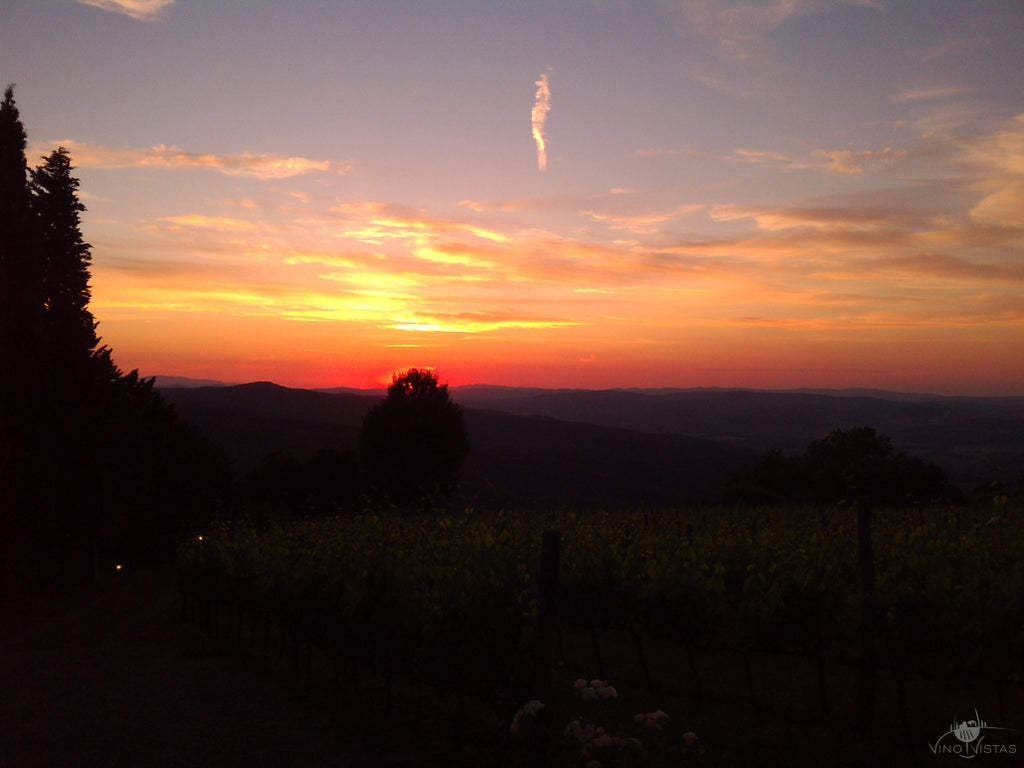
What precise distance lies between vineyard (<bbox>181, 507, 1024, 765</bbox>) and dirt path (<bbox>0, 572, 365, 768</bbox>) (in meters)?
1.22

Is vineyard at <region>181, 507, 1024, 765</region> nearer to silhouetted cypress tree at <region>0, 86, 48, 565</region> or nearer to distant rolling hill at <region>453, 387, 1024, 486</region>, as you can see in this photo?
silhouetted cypress tree at <region>0, 86, 48, 565</region>

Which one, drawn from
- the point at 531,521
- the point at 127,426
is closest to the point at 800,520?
the point at 531,521

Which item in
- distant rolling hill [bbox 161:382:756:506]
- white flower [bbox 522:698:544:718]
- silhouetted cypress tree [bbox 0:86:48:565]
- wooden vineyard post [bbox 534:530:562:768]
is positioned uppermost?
silhouetted cypress tree [bbox 0:86:48:565]

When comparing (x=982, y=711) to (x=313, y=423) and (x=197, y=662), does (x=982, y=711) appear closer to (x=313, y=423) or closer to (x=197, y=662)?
(x=197, y=662)

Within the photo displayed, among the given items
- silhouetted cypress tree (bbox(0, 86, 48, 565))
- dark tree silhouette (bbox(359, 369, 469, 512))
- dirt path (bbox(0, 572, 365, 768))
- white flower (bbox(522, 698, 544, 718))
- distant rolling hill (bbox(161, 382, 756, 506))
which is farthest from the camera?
distant rolling hill (bbox(161, 382, 756, 506))

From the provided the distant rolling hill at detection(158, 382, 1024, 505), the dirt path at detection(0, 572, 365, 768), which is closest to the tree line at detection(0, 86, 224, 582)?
the dirt path at detection(0, 572, 365, 768)

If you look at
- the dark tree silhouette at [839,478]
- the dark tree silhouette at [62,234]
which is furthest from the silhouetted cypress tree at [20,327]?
the dark tree silhouette at [839,478]

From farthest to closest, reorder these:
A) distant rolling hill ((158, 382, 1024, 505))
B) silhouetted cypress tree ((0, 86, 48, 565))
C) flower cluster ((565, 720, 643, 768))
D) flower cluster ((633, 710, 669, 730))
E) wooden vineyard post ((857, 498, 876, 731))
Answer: distant rolling hill ((158, 382, 1024, 505)) < silhouetted cypress tree ((0, 86, 48, 565)) < wooden vineyard post ((857, 498, 876, 731)) < flower cluster ((633, 710, 669, 730)) < flower cluster ((565, 720, 643, 768))

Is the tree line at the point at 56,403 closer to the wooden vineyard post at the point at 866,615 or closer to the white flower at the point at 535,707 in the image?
the white flower at the point at 535,707

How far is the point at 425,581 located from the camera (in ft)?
35.3

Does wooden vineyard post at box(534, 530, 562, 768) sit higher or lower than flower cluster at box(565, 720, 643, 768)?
higher

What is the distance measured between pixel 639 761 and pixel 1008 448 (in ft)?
290

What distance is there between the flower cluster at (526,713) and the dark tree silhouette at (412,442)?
49.5 meters

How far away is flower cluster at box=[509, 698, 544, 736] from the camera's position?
7.70 meters
